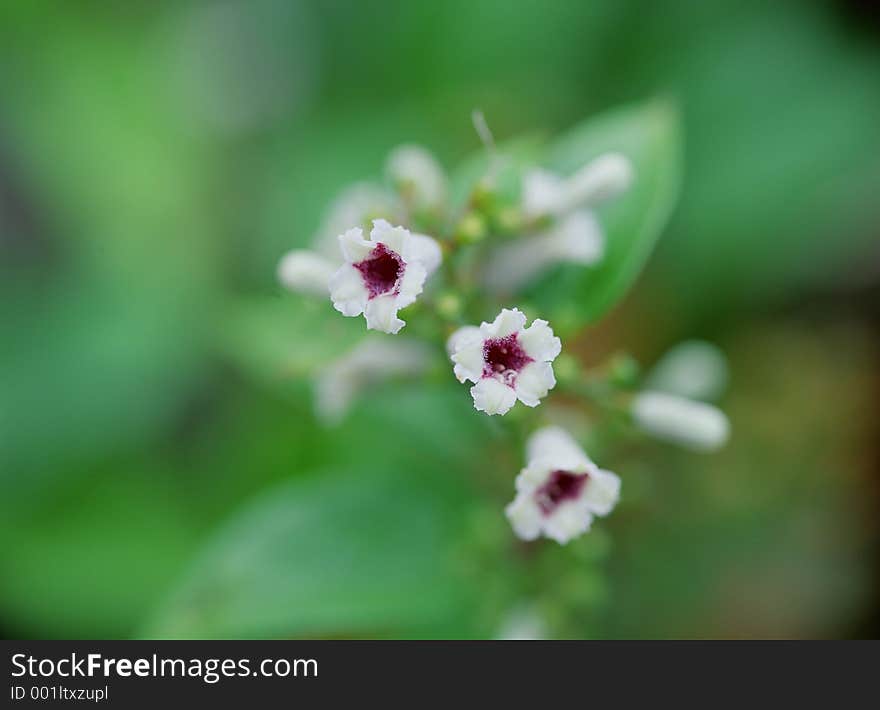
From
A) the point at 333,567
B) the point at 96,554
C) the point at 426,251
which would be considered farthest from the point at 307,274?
the point at 96,554

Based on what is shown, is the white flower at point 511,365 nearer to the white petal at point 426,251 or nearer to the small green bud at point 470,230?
the white petal at point 426,251

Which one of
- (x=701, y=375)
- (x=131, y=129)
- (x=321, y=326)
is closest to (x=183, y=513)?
(x=321, y=326)

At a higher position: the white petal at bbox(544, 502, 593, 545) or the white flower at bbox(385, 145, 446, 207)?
the white flower at bbox(385, 145, 446, 207)

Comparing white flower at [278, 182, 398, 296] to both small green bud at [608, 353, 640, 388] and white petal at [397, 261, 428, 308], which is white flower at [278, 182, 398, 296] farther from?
small green bud at [608, 353, 640, 388]

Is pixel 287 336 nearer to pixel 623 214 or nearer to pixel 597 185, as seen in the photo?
pixel 623 214

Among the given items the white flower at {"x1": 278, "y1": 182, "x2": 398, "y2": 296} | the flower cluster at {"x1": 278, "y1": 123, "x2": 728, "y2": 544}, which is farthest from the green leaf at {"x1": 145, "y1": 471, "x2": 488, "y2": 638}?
the white flower at {"x1": 278, "y1": 182, "x2": 398, "y2": 296}

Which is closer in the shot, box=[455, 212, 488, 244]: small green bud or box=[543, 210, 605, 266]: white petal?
box=[455, 212, 488, 244]: small green bud

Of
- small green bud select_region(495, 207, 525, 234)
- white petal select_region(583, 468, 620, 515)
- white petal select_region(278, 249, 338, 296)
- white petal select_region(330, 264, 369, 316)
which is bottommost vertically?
white petal select_region(583, 468, 620, 515)
